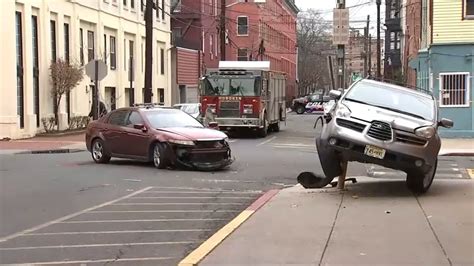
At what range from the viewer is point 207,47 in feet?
194

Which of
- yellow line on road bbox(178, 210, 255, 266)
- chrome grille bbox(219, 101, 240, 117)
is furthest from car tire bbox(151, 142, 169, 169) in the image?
chrome grille bbox(219, 101, 240, 117)

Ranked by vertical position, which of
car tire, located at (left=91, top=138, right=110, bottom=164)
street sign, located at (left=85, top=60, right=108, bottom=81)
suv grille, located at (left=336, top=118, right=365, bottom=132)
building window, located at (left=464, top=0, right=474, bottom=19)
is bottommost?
car tire, located at (left=91, top=138, right=110, bottom=164)

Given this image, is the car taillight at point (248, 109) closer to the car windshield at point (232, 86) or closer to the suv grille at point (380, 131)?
the car windshield at point (232, 86)

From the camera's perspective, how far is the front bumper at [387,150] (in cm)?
1035

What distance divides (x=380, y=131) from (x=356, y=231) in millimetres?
2946

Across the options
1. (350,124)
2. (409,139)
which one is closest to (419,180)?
(409,139)

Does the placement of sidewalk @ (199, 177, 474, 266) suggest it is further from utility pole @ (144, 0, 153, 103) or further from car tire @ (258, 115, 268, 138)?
utility pole @ (144, 0, 153, 103)

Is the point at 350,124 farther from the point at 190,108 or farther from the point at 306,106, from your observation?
the point at 306,106

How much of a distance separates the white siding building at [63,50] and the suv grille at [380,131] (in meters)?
19.3

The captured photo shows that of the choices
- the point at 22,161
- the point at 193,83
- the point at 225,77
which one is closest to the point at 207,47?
the point at 193,83

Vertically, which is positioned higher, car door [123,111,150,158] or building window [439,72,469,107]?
building window [439,72,469,107]

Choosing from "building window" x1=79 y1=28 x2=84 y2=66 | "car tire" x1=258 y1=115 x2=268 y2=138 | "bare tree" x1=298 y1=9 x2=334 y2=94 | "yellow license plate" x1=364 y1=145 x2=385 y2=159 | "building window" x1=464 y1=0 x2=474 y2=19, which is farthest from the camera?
"bare tree" x1=298 y1=9 x2=334 y2=94

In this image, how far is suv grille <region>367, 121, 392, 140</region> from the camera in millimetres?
10391

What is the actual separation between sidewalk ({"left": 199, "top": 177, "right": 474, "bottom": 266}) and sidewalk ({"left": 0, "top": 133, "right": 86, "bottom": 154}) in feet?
41.8
